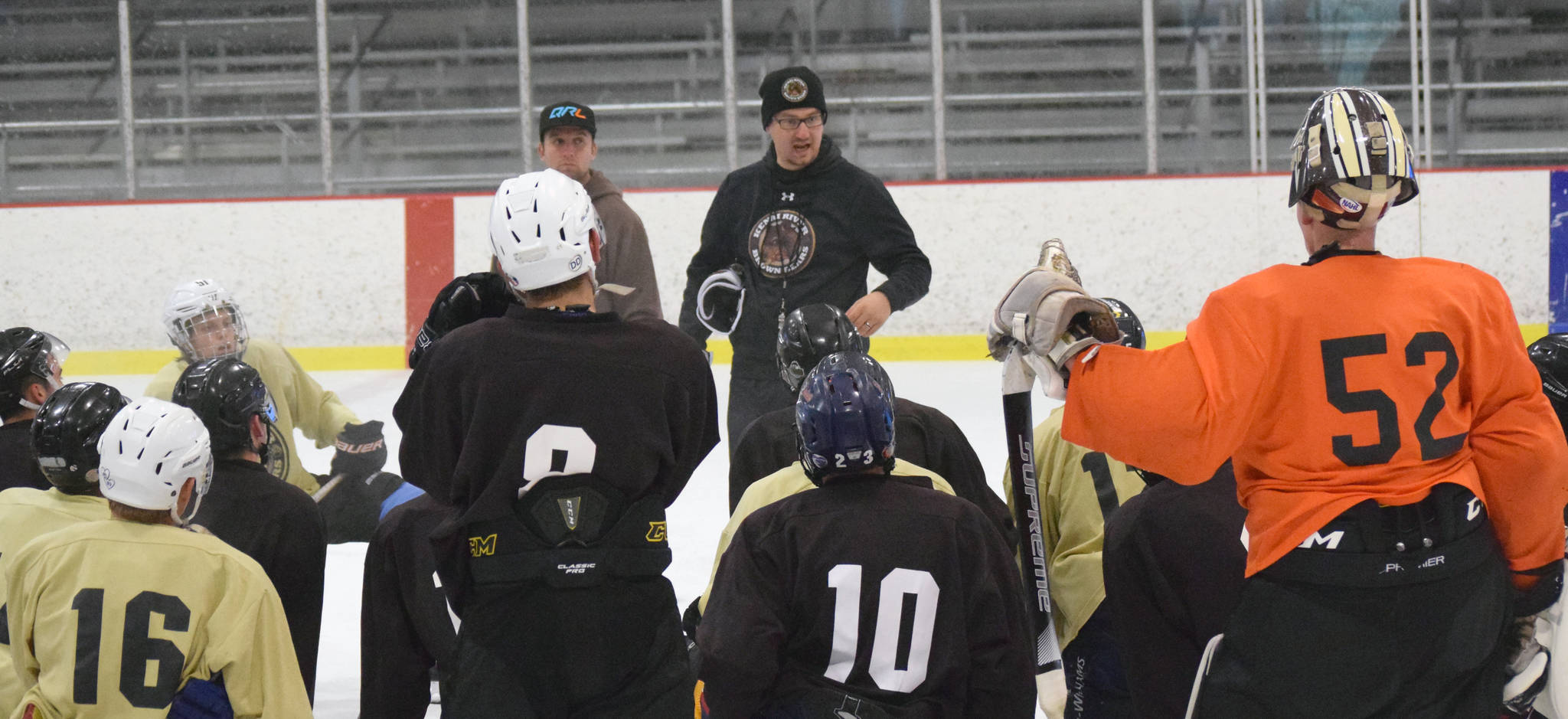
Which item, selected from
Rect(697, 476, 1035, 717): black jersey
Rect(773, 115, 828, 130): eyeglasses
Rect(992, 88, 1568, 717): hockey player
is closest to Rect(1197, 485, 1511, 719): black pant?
Rect(992, 88, 1568, 717): hockey player

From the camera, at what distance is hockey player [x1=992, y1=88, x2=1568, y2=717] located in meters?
1.66

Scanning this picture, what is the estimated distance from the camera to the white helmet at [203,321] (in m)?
3.45

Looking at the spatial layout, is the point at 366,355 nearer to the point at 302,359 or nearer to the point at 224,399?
the point at 302,359

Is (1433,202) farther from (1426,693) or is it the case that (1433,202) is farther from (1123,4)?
(1426,693)

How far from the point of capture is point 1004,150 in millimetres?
11883

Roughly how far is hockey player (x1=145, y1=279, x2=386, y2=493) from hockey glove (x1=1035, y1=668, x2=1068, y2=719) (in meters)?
2.02

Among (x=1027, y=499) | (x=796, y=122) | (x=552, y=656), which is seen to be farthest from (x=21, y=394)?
(x=1027, y=499)

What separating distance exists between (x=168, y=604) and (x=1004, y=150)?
10.4 m

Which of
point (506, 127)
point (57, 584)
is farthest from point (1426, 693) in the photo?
point (506, 127)

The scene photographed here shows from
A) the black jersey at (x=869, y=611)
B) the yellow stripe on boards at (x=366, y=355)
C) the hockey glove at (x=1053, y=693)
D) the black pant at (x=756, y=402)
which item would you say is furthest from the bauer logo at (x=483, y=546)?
the yellow stripe on boards at (x=366, y=355)

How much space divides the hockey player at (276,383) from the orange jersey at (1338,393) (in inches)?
91.8

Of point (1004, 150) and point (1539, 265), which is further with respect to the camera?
point (1004, 150)

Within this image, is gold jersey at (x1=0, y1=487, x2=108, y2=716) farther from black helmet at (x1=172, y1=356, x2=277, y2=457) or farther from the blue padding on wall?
the blue padding on wall

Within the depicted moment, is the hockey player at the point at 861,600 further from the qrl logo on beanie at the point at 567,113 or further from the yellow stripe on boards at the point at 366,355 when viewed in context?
the yellow stripe on boards at the point at 366,355
